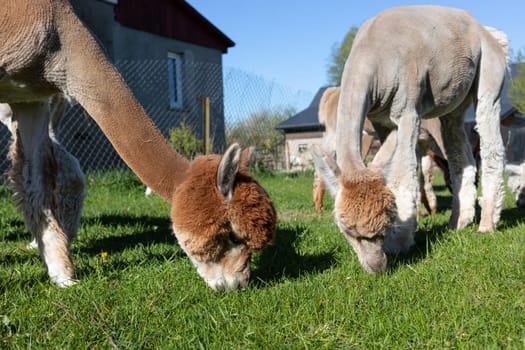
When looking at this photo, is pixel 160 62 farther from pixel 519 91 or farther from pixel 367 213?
pixel 519 91

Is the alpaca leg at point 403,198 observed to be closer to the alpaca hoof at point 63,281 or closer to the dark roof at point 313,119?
the alpaca hoof at point 63,281

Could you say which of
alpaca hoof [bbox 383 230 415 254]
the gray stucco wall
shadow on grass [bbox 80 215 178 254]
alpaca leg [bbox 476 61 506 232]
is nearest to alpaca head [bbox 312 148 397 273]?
alpaca hoof [bbox 383 230 415 254]

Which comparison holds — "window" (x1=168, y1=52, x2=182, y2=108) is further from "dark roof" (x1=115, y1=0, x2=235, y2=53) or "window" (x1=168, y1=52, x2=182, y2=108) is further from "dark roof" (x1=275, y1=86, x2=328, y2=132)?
"dark roof" (x1=275, y1=86, x2=328, y2=132)

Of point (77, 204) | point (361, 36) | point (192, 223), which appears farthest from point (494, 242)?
point (77, 204)

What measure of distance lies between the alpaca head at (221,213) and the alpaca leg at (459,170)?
11.1 ft

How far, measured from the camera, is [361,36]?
5125 mm

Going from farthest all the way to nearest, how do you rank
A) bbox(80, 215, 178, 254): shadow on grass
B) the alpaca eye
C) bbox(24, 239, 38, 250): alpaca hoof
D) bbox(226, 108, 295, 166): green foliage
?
bbox(226, 108, 295, 166): green foliage < bbox(80, 215, 178, 254): shadow on grass < bbox(24, 239, 38, 250): alpaca hoof < the alpaca eye

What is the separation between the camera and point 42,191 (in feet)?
11.6

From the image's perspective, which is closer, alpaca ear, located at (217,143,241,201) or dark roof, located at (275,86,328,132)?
alpaca ear, located at (217,143,241,201)

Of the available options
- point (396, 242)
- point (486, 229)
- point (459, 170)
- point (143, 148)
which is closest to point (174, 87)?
point (459, 170)

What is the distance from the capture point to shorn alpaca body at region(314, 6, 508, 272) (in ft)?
11.8

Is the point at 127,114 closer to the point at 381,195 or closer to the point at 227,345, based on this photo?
the point at 227,345

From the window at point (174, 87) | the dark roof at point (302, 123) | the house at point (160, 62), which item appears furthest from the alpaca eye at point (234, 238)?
the dark roof at point (302, 123)

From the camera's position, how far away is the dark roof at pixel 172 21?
1817 cm
